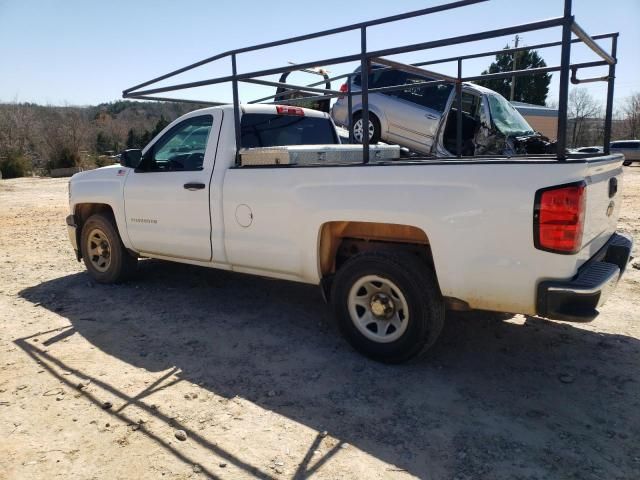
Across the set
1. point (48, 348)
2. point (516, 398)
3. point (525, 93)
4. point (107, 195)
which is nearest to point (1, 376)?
point (48, 348)

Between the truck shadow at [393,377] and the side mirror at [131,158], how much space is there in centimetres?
141

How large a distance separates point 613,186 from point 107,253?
5.08 meters

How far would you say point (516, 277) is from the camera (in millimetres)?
2961

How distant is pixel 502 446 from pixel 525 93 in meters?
31.4

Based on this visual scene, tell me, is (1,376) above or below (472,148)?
below

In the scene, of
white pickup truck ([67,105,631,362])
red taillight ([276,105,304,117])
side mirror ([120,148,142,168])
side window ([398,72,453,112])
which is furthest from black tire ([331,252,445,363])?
side window ([398,72,453,112])

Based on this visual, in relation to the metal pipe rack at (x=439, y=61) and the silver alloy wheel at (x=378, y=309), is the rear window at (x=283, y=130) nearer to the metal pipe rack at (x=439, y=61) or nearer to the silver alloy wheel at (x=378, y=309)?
the metal pipe rack at (x=439, y=61)

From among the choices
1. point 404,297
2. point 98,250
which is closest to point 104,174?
point 98,250

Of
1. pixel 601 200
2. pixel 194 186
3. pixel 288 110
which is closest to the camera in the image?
pixel 601 200

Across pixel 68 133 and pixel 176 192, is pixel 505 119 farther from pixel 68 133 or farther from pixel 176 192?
pixel 68 133

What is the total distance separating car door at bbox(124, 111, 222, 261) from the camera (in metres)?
4.54

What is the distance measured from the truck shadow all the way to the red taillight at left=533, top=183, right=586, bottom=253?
1038mm

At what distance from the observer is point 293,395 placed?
10.6ft

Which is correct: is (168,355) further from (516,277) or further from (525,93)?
(525,93)
